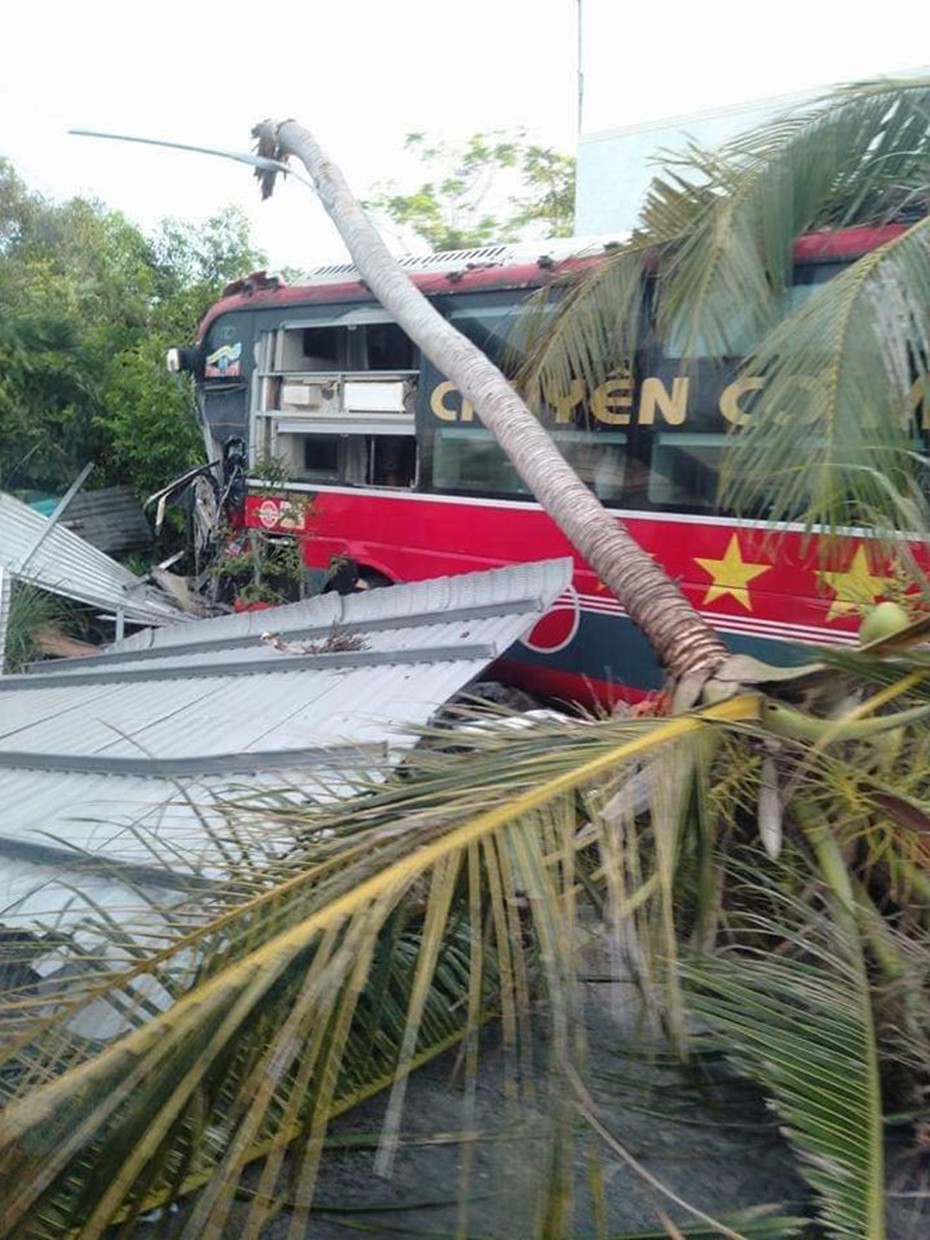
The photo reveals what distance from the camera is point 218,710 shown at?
14.6 feet

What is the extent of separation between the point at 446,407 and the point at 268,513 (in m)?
1.60

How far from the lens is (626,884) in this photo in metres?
1.67

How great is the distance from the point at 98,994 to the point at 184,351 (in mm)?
7252

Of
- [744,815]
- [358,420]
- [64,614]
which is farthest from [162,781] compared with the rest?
[64,614]

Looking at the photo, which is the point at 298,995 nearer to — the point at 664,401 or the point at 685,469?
the point at 685,469

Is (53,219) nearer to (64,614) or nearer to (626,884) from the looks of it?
(64,614)

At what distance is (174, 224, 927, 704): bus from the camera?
4.79 metres

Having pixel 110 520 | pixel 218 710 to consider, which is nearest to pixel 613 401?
pixel 218 710

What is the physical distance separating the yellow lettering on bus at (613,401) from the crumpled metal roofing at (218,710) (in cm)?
97

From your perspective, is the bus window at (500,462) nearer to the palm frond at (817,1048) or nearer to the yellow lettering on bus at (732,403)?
the yellow lettering on bus at (732,403)

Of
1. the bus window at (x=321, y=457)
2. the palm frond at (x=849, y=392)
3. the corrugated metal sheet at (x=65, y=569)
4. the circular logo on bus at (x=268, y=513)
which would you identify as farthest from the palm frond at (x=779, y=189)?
the corrugated metal sheet at (x=65, y=569)

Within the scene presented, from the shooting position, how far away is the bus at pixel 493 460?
4.79 metres

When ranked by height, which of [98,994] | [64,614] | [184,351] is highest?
[184,351]

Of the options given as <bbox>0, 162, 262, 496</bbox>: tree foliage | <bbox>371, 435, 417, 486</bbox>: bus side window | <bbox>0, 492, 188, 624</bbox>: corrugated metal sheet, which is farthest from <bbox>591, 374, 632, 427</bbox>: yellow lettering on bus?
<bbox>0, 162, 262, 496</bbox>: tree foliage
